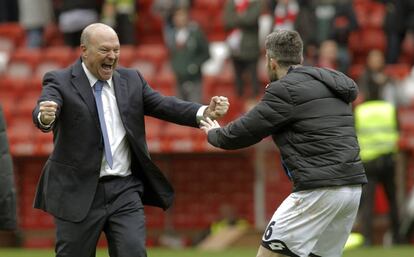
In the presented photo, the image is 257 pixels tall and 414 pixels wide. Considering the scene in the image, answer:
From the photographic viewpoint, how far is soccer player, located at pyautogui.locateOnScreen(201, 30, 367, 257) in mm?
8414

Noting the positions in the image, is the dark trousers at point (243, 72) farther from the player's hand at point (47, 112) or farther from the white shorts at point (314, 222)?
the player's hand at point (47, 112)

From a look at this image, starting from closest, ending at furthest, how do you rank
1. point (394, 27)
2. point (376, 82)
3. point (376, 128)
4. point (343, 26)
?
1. point (376, 128)
2. point (376, 82)
3. point (343, 26)
4. point (394, 27)

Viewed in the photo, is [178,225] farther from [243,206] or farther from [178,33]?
[178,33]

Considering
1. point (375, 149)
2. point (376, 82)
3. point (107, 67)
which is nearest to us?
point (107, 67)

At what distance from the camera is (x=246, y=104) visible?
1847cm

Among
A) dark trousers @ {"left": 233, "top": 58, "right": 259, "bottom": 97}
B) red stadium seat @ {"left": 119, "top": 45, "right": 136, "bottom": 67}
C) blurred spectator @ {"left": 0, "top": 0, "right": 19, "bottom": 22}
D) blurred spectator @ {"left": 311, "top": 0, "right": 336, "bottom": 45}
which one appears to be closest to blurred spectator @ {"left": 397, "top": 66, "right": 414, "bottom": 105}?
blurred spectator @ {"left": 311, "top": 0, "right": 336, "bottom": 45}

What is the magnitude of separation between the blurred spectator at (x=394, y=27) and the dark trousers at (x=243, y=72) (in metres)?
2.45

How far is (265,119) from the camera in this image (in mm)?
8422

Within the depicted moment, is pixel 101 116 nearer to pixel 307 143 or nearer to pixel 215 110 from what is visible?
pixel 215 110

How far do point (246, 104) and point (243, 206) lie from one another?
1.95 m

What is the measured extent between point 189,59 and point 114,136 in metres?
10.0

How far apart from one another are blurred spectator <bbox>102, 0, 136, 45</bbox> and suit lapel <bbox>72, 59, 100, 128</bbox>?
11.1 meters

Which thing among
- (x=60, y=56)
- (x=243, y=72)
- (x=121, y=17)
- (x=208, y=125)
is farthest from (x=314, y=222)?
(x=60, y=56)

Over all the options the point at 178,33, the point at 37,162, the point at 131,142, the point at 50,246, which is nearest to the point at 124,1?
the point at 178,33
